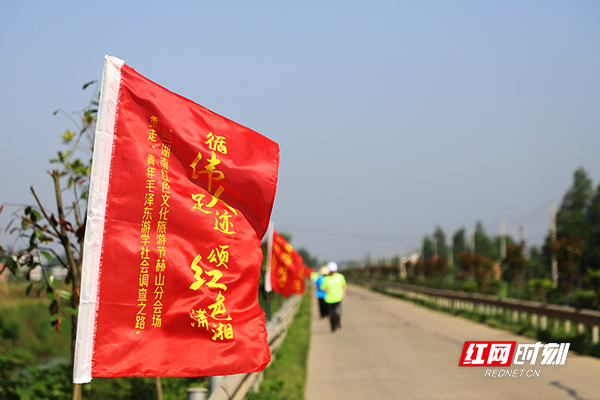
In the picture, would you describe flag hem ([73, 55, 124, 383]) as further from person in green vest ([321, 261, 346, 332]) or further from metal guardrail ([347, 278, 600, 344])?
person in green vest ([321, 261, 346, 332])

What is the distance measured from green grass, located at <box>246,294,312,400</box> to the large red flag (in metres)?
4.04

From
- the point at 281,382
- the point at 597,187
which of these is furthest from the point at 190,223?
the point at 597,187

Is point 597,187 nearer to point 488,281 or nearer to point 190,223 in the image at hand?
point 488,281

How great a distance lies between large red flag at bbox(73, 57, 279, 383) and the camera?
3938mm

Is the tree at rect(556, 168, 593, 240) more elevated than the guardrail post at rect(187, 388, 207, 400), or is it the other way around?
the tree at rect(556, 168, 593, 240)

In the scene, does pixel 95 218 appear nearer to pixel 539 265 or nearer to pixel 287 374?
pixel 287 374

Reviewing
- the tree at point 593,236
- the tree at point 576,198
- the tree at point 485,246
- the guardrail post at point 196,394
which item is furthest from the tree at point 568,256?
the tree at point 485,246

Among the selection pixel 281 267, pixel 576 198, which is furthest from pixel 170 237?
pixel 576 198

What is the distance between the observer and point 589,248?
3314 inches

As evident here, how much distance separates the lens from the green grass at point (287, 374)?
909 centimetres

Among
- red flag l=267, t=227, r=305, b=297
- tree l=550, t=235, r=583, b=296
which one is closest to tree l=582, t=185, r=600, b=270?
tree l=550, t=235, r=583, b=296

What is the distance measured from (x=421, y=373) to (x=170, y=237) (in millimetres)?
8175

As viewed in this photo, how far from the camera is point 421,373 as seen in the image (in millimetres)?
11469

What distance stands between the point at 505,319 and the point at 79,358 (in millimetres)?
19596
